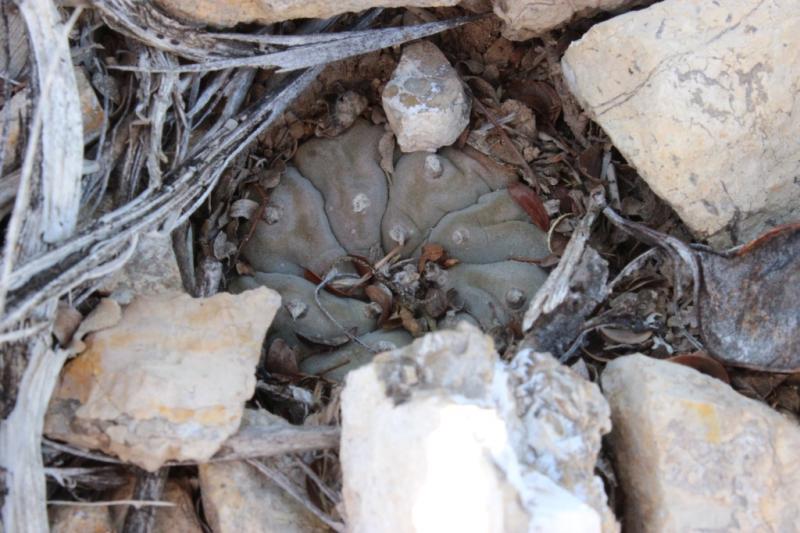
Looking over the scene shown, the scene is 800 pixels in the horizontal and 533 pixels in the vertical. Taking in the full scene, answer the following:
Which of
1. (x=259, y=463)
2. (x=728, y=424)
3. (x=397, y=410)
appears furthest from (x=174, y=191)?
(x=728, y=424)

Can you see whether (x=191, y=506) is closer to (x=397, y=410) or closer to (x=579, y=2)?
(x=397, y=410)

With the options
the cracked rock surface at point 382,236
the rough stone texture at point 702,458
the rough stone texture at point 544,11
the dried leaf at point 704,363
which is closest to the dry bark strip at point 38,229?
the cracked rock surface at point 382,236

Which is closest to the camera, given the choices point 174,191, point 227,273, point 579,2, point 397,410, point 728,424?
point 397,410

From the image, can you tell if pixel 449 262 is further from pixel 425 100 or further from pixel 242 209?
pixel 242 209

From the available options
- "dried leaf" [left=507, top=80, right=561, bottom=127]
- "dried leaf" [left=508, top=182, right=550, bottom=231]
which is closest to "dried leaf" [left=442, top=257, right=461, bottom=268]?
"dried leaf" [left=508, top=182, right=550, bottom=231]

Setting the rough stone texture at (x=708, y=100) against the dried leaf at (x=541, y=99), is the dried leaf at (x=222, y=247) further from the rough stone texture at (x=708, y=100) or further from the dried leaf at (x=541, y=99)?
the rough stone texture at (x=708, y=100)

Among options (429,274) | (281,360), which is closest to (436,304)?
(429,274)

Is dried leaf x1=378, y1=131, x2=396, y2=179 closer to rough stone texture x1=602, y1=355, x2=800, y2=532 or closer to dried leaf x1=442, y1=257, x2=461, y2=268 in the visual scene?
dried leaf x1=442, y1=257, x2=461, y2=268
